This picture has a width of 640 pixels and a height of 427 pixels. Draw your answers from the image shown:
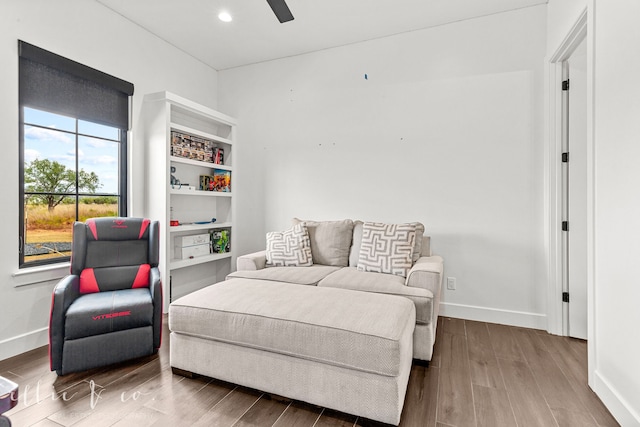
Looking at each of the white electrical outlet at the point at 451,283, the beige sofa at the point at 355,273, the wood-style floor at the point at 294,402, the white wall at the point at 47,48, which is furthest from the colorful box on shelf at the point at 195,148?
the white electrical outlet at the point at 451,283

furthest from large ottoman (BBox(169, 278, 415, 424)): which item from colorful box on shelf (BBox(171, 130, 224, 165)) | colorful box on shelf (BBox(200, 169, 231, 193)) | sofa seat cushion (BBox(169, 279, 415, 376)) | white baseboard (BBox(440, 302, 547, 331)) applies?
colorful box on shelf (BBox(200, 169, 231, 193))

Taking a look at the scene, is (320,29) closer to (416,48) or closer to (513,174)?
(416,48)

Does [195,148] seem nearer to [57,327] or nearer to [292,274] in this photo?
[292,274]

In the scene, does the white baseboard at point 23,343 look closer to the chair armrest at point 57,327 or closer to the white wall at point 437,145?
the chair armrest at point 57,327

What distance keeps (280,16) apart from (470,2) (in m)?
1.87

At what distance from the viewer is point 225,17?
304 cm

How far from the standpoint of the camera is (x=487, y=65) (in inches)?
117

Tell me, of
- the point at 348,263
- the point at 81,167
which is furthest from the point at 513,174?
the point at 81,167

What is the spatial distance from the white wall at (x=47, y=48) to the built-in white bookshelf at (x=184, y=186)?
0.18 metres

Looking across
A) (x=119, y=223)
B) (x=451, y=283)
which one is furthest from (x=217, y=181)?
(x=451, y=283)

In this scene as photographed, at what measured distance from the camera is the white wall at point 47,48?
7.34 feet

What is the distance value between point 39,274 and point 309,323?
2236 mm

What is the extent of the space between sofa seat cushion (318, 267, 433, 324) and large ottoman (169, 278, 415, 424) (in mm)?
164

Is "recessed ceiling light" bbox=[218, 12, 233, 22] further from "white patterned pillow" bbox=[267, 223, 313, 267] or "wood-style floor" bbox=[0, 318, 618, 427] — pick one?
"wood-style floor" bbox=[0, 318, 618, 427]
